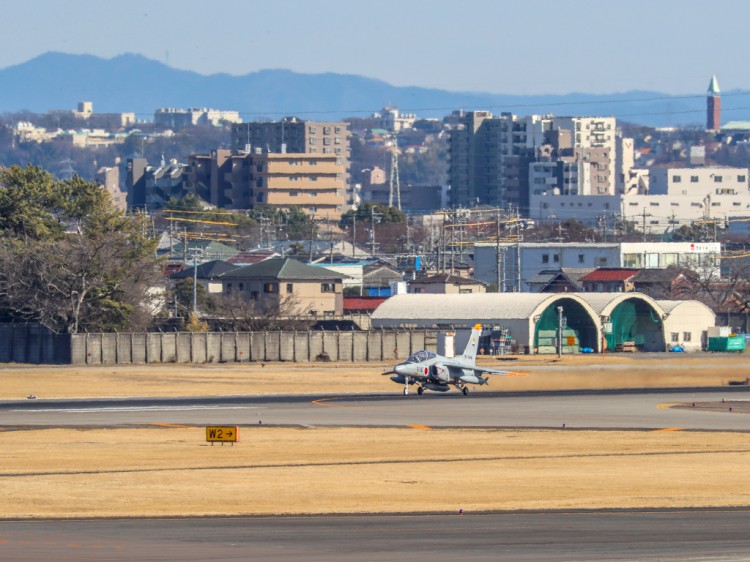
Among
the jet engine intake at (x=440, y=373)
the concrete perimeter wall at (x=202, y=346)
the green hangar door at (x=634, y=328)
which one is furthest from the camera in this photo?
the green hangar door at (x=634, y=328)

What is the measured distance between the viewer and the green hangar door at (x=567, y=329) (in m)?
108

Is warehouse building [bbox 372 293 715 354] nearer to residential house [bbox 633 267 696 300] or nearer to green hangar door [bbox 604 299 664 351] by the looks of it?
green hangar door [bbox 604 299 664 351]

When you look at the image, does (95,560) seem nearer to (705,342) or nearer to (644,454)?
(644,454)

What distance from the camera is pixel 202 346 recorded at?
9694cm

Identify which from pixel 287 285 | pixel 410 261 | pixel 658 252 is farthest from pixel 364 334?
pixel 410 261

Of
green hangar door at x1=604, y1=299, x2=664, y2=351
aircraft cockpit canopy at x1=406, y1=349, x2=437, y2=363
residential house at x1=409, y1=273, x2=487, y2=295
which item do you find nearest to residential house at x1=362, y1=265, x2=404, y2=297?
residential house at x1=409, y1=273, x2=487, y2=295

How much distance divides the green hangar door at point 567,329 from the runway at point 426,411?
99.8 feet

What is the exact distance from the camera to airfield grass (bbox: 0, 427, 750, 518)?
38.3 meters

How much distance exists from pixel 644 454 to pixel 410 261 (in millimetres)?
127667

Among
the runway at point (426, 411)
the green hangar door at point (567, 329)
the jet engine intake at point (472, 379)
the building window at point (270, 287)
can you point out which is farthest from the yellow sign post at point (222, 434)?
the building window at point (270, 287)

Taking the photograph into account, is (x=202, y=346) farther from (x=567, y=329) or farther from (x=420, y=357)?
(x=567, y=329)

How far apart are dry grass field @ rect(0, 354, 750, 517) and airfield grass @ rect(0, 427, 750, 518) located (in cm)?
6

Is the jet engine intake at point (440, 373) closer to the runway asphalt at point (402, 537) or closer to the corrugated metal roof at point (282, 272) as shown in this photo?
the runway asphalt at point (402, 537)

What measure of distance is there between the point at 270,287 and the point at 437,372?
1973 inches
